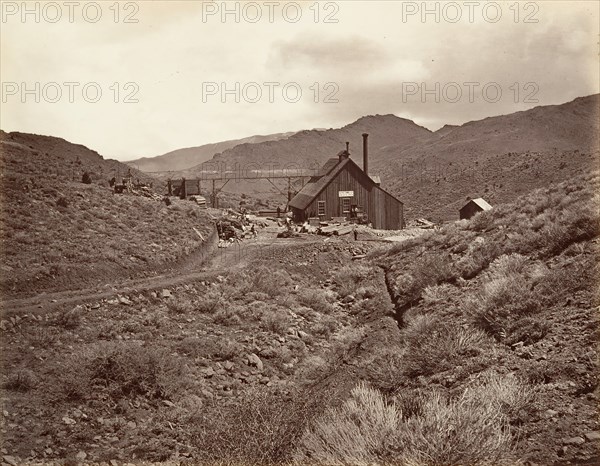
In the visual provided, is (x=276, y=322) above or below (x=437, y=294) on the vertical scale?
below

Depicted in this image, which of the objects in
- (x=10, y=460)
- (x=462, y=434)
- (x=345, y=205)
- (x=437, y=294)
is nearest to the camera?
(x=462, y=434)

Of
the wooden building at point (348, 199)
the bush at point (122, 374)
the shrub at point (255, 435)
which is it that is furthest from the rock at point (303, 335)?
the wooden building at point (348, 199)

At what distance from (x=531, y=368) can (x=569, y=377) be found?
2.12ft

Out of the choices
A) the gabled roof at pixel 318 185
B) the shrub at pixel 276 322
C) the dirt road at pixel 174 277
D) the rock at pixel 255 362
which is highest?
the gabled roof at pixel 318 185

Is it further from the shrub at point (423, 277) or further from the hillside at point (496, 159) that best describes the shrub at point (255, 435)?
the hillside at point (496, 159)

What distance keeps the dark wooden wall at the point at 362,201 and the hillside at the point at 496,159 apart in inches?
559

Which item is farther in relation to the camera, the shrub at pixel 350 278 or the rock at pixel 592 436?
the shrub at pixel 350 278

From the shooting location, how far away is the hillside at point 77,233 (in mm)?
16703

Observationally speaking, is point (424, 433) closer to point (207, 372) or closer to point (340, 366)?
point (340, 366)

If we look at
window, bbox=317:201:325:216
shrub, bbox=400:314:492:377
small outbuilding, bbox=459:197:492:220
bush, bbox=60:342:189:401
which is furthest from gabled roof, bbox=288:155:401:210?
shrub, bbox=400:314:492:377

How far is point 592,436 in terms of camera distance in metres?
5.19

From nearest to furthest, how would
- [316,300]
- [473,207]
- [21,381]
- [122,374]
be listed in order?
1. [21,381]
2. [122,374]
3. [316,300]
4. [473,207]

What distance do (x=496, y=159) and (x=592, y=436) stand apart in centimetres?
7495

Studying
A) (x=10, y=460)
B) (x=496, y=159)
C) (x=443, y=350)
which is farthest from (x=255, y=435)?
A: (x=496, y=159)
